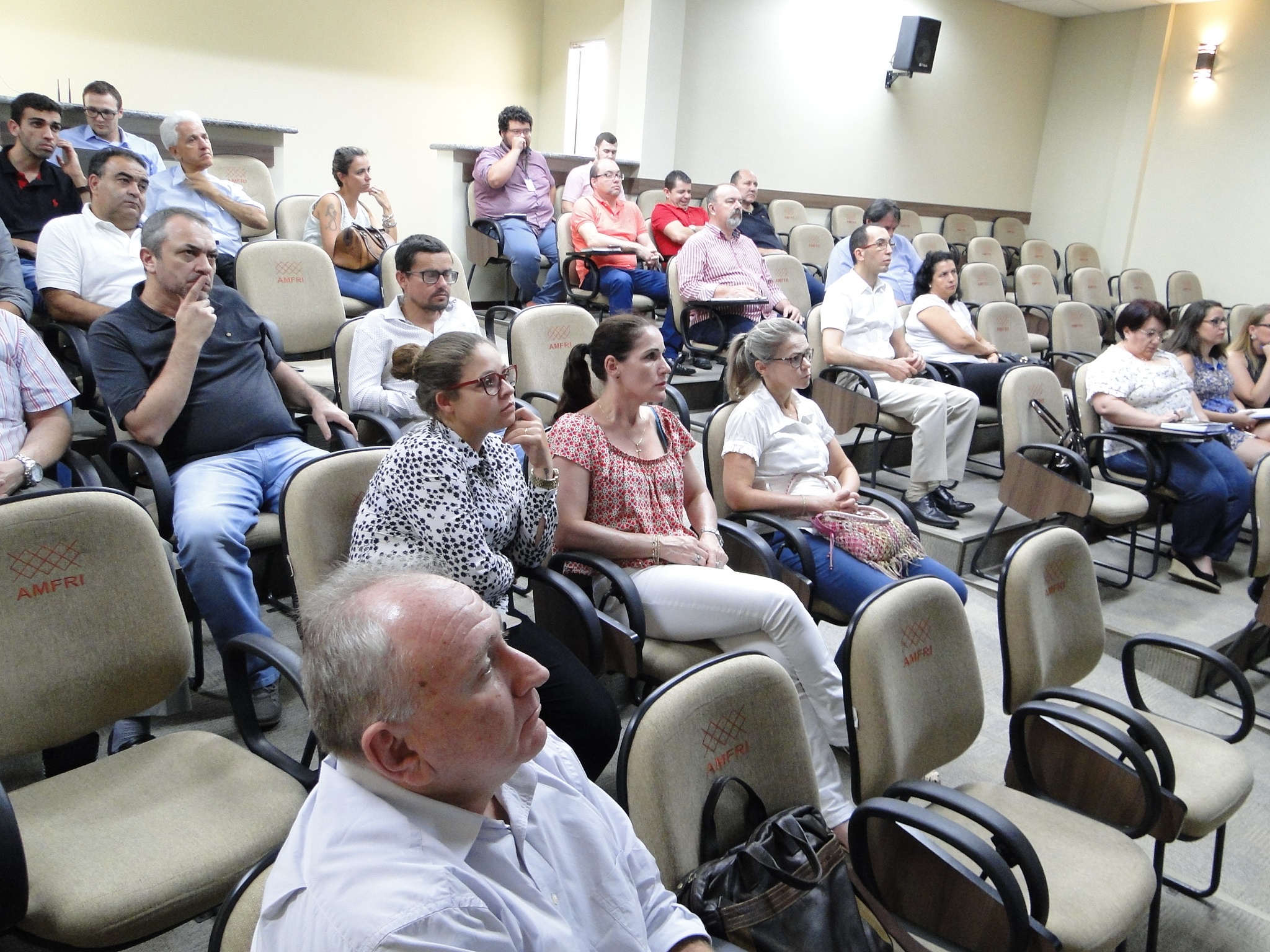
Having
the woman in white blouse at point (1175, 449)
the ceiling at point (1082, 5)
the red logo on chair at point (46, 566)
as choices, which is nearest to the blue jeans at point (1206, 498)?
the woman in white blouse at point (1175, 449)

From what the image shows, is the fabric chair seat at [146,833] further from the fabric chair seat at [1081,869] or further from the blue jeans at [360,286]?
the blue jeans at [360,286]

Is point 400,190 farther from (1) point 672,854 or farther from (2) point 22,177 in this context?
(1) point 672,854

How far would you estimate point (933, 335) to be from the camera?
461 cm

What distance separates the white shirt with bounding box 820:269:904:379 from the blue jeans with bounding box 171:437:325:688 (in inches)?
109

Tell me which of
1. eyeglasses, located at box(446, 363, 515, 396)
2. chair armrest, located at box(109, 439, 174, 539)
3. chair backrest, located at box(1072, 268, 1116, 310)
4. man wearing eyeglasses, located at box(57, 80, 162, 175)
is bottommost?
chair armrest, located at box(109, 439, 174, 539)

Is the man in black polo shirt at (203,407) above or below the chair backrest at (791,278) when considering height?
below

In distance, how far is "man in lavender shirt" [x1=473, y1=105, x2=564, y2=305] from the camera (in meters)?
5.25

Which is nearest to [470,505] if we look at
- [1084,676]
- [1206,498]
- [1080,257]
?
[1084,676]

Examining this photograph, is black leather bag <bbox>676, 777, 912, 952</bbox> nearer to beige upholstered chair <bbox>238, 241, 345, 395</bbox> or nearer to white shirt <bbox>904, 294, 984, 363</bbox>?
beige upholstered chair <bbox>238, 241, 345, 395</bbox>

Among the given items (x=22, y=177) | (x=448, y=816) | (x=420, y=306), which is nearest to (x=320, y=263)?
(x=420, y=306)

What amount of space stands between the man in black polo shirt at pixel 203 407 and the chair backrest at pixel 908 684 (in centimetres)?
132

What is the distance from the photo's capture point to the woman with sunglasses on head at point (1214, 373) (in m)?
4.33

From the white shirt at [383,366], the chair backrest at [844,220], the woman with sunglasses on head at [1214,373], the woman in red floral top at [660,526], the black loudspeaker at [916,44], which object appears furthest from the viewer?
the chair backrest at [844,220]

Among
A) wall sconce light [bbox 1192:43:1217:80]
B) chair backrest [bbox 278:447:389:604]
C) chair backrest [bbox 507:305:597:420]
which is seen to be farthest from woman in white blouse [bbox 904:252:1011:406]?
wall sconce light [bbox 1192:43:1217:80]
